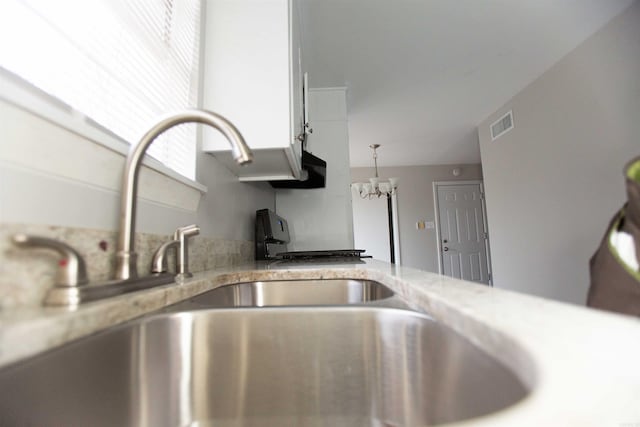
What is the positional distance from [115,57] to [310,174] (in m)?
1.43

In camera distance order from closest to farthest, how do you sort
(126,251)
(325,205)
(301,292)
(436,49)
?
(126,251) < (301,292) < (436,49) < (325,205)

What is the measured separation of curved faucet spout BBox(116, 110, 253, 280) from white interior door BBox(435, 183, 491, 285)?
16.4 feet

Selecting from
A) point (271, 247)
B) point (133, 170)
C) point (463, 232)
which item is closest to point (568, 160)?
point (271, 247)

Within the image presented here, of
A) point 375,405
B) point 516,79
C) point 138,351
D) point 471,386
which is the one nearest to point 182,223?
point 138,351

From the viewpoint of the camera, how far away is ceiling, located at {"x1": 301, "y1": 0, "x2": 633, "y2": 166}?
1.89m

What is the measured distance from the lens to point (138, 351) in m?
0.46

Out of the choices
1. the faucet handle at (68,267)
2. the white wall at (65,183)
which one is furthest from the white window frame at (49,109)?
the faucet handle at (68,267)

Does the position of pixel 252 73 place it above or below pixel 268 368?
above

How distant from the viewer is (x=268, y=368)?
51cm

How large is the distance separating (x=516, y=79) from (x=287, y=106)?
2.72m

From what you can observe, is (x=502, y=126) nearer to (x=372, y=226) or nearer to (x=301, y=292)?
(x=372, y=226)

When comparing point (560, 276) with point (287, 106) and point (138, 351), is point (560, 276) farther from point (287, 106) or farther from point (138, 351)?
point (138, 351)

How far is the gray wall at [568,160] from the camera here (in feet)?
6.49

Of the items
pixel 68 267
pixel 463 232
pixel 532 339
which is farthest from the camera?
pixel 463 232
